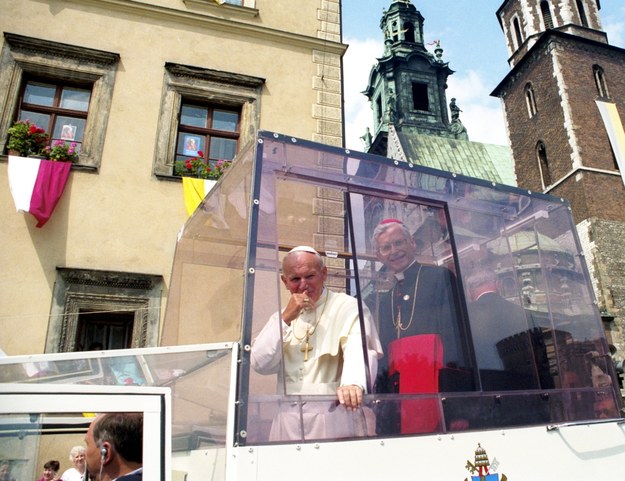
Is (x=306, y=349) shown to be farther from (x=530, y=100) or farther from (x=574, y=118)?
(x=530, y=100)

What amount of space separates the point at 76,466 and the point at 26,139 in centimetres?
659

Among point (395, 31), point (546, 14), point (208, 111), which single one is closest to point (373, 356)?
point (208, 111)

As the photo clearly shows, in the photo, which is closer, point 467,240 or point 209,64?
point 467,240

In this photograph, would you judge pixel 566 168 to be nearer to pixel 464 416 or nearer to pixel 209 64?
pixel 209 64

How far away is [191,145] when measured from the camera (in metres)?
8.80

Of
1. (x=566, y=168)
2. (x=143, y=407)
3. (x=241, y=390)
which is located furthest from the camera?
(x=566, y=168)

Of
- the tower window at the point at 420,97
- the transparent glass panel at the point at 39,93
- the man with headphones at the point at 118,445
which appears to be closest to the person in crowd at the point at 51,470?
the man with headphones at the point at 118,445

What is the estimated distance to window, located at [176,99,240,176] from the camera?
878cm

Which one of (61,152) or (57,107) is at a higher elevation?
(57,107)

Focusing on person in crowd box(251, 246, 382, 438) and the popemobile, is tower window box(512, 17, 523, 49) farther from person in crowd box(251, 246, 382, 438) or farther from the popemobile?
person in crowd box(251, 246, 382, 438)

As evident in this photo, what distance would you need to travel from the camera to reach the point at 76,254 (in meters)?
7.38

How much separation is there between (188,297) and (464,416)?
2223 millimetres

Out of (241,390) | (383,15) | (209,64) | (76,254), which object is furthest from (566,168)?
(383,15)

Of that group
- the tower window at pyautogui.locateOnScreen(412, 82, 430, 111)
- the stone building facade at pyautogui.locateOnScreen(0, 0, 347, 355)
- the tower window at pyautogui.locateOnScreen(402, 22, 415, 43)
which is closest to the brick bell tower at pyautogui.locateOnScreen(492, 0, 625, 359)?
the tower window at pyautogui.locateOnScreen(412, 82, 430, 111)
